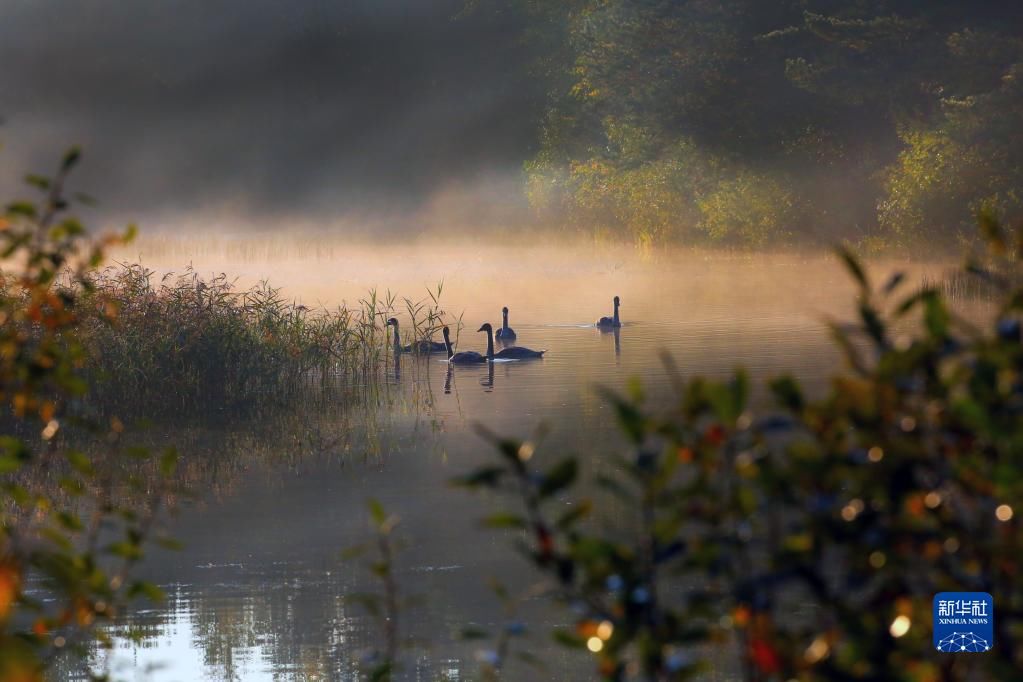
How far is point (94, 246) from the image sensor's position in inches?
135

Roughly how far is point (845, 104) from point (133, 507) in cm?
3169

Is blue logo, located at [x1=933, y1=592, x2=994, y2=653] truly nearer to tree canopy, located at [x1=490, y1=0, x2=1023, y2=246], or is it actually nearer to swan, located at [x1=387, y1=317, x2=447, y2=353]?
swan, located at [x1=387, y1=317, x2=447, y2=353]

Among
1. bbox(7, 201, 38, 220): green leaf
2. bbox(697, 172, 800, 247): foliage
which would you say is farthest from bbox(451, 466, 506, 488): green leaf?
bbox(697, 172, 800, 247): foliage

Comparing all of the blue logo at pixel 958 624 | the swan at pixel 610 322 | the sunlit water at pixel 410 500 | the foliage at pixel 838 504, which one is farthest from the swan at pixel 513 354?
the foliage at pixel 838 504

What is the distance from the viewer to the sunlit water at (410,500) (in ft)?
23.9

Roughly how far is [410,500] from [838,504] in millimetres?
8498

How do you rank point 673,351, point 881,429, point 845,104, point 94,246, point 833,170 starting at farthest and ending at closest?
point 833,170 → point 845,104 → point 673,351 → point 94,246 → point 881,429

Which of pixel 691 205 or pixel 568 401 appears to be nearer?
pixel 568 401

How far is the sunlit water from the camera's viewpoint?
7.29 m

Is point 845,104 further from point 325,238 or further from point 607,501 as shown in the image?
point 607,501

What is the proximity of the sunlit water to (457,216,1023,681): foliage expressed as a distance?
13.4 inches

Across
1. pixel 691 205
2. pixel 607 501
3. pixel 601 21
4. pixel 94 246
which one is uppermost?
A: pixel 601 21

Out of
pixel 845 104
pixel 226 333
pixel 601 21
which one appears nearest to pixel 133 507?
pixel 226 333

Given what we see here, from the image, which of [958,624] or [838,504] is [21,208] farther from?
[958,624]
